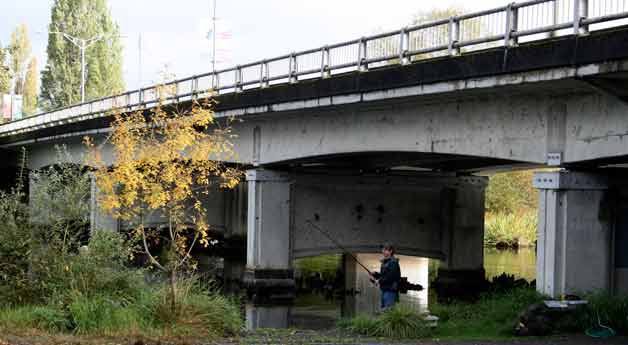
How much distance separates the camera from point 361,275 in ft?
106

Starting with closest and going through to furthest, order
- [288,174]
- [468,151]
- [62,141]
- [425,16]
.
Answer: [468,151], [288,174], [62,141], [425,16]

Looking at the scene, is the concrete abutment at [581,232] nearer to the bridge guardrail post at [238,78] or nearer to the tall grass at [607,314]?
the tall grass at [607,314]

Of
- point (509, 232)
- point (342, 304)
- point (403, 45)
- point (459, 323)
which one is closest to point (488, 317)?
point (459, 323)

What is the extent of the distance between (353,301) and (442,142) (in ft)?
29.3

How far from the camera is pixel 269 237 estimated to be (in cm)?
2761

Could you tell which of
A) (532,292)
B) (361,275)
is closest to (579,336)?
(532,292)

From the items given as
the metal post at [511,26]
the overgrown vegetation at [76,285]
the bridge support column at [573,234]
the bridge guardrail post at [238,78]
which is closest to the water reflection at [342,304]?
the bridge support column at [573,234]

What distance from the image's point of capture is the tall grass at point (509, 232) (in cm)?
4925

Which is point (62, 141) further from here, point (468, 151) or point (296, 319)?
point (468, 151)

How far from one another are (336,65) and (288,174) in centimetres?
632

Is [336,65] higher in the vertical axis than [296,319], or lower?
higher

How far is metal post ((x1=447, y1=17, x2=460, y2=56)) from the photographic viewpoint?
Result: 1837cm

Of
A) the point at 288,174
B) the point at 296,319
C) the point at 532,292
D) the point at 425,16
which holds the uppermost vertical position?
the point at 425,16

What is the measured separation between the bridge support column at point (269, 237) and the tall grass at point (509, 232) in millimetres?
23117
